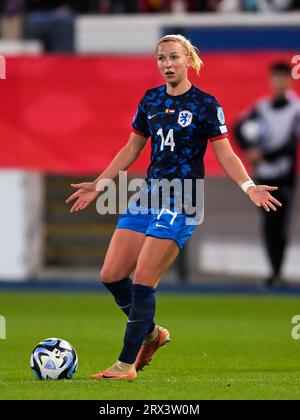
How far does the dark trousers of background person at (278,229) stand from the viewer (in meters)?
16.2

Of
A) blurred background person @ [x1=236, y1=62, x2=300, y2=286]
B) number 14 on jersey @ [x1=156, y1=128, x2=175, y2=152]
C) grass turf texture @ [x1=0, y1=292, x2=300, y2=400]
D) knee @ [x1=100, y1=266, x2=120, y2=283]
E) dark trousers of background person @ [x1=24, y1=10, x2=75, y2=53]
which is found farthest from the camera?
dark trousers of background person @ [x1=24, y1=10, x2=75, y2=53]

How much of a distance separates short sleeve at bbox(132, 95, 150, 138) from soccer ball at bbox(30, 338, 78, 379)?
1.56 meters

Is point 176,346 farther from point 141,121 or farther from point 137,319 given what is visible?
point 141,121

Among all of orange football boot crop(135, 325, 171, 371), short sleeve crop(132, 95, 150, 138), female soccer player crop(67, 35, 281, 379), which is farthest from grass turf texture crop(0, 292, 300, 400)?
short sleeve crop(132, 95, 150, 138)

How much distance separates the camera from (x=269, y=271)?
57.7 ft

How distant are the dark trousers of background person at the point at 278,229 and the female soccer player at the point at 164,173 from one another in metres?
7.45

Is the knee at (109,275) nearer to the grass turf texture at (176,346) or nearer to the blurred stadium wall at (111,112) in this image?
the grass turf texture at (176,346)

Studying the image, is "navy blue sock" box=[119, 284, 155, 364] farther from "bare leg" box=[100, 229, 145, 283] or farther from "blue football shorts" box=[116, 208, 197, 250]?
"blue football shorts" box=[116, 208, 197, 250]

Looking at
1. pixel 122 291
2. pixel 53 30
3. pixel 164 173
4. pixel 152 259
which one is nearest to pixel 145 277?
pixel 152 259

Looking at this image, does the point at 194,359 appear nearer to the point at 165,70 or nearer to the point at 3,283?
the point at 165,70

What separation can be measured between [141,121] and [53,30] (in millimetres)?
9368

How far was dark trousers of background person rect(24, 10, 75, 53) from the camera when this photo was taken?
17922mm

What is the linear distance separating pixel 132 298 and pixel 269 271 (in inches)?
358
